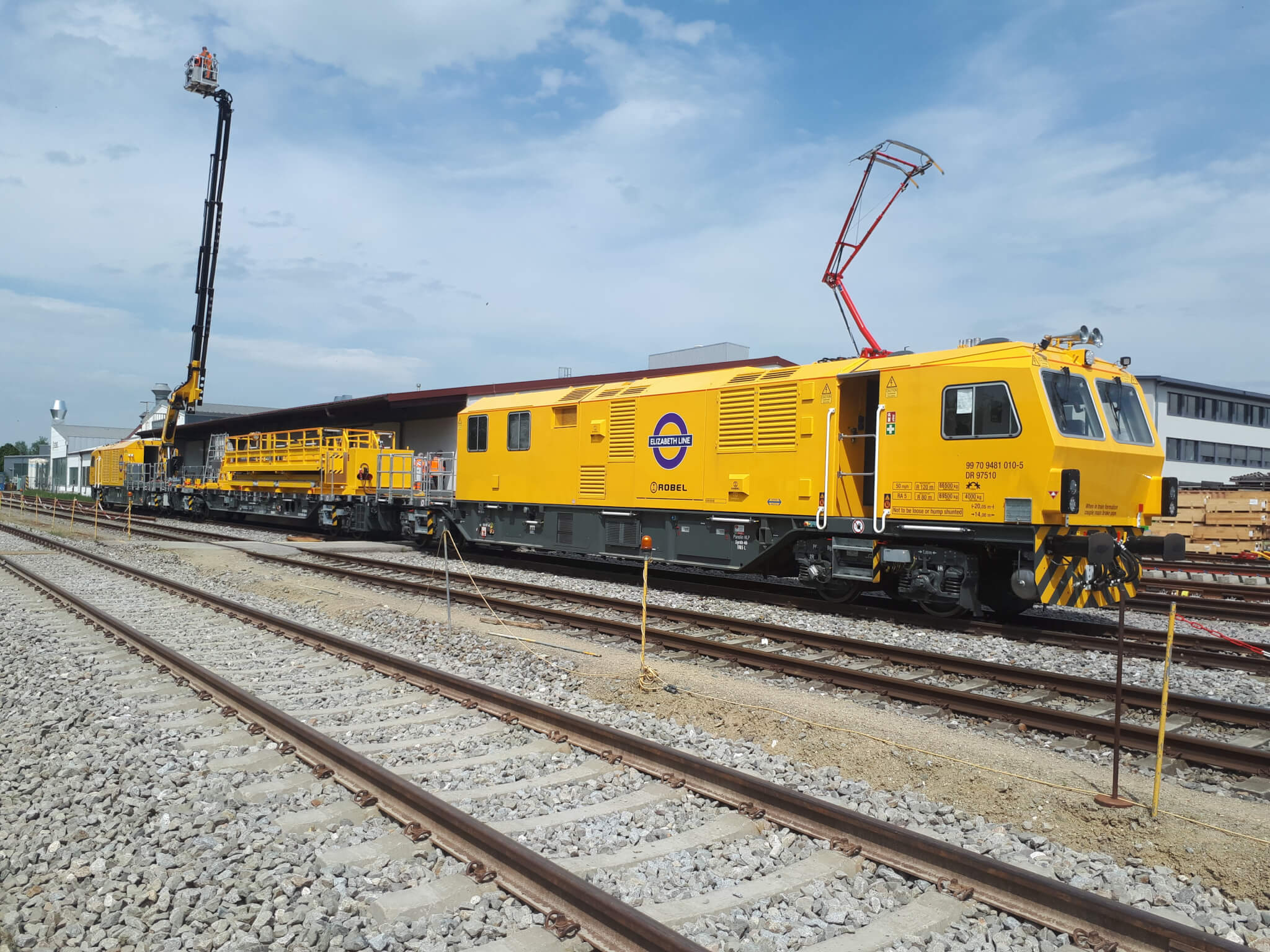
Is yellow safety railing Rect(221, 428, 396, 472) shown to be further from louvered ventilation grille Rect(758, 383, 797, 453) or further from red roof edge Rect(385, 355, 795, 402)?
louvered ventilation grille Rect(758, 383, 797, 453)

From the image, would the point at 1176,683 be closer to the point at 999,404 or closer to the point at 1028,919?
the point at 999,404

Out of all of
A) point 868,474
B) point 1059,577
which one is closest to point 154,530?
point 868,474

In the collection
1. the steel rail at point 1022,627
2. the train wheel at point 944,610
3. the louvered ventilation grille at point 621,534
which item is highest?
the louvered ventilation grille at point 621,534

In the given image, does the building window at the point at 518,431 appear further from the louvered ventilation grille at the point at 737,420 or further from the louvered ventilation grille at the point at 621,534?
the louvered ventilation grille at the point at 737,420

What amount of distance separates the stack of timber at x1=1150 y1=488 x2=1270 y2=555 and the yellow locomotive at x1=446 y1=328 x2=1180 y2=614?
1274 cm

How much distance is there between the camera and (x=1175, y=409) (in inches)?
1682

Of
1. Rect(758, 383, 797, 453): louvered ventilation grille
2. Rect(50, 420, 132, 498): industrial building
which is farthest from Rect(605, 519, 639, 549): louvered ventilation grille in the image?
Rect(50, 420, 132, 498): industrial building

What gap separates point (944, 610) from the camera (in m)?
11.1

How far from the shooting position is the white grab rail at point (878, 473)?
1082cm

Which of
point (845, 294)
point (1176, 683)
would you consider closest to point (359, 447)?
point (845, 294)

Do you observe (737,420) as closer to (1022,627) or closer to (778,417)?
(778,417)

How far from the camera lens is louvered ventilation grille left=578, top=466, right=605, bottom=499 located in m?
15.3

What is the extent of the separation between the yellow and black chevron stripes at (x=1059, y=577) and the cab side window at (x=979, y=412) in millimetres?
1206

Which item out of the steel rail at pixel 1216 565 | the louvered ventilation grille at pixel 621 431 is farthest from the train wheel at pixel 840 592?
the steel rail at pixel 1216 565
